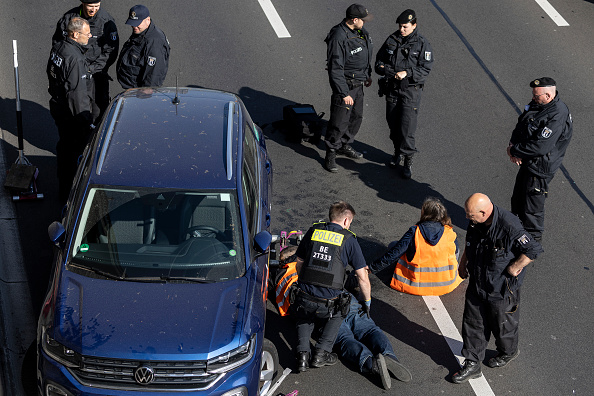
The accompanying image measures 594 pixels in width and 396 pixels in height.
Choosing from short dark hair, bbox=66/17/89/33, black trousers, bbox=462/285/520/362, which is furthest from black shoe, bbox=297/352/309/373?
short dark hair, bbox=66/17/89/33

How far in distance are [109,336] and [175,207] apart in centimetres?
136

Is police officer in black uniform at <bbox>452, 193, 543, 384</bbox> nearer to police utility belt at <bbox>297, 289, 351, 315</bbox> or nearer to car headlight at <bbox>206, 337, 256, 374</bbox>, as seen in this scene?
police utility belt at <bbox>297, 289, 351, 315</bbox>

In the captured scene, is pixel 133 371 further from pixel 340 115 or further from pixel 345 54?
pixel 345 54

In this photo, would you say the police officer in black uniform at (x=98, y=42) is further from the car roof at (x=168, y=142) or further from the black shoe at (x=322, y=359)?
the black shoe at (x=322, y=359)

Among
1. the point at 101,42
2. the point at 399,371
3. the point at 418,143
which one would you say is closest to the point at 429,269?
the point at 399,371

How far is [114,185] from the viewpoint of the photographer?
6504mm

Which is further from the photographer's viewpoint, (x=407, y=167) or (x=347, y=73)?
(x=407, y=167)

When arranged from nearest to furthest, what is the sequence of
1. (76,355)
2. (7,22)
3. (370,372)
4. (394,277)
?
(76,355)
(370,372)
(394,277)
(7,22)

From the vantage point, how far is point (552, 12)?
48.1ft

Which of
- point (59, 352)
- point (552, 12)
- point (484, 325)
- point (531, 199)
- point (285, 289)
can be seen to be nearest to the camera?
point (59, 352)

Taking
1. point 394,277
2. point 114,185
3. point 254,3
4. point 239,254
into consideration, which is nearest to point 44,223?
point 114,185

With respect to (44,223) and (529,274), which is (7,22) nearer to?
(44,223)

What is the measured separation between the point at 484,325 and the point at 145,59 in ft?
18.0

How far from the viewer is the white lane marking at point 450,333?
23.1 feet
